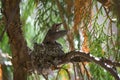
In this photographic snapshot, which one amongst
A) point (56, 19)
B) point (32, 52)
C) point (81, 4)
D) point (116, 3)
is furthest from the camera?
point (56, 19)

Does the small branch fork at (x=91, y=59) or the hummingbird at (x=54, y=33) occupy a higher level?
the hummingbird at (x=54, y=33)

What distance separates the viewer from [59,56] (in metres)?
0.94

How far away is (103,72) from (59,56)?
24 cm

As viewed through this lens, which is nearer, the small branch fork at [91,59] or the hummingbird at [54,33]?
the small branch fork at [91,59]

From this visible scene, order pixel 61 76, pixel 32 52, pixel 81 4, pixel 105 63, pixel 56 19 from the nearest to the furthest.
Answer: pixel 81 4 → pixel 105 63 → pixel 32 52 → pixel 56 19 → pixel 61 76

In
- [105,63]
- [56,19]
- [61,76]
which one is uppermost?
[56,19]

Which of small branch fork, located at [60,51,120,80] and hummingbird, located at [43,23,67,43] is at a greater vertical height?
hummingbird, located at [43,23,67,43]

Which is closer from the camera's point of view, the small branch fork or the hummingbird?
the small branch fork

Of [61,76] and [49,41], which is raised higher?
[49,41]

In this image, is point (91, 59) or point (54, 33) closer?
point (91, 59)

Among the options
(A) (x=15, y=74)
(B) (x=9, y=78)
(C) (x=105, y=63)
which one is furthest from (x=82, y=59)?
(B) (x=9, y=78)

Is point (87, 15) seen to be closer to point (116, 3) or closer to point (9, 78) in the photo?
point (116, 3)

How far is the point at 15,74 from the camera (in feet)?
2.93

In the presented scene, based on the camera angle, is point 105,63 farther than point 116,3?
Yes
